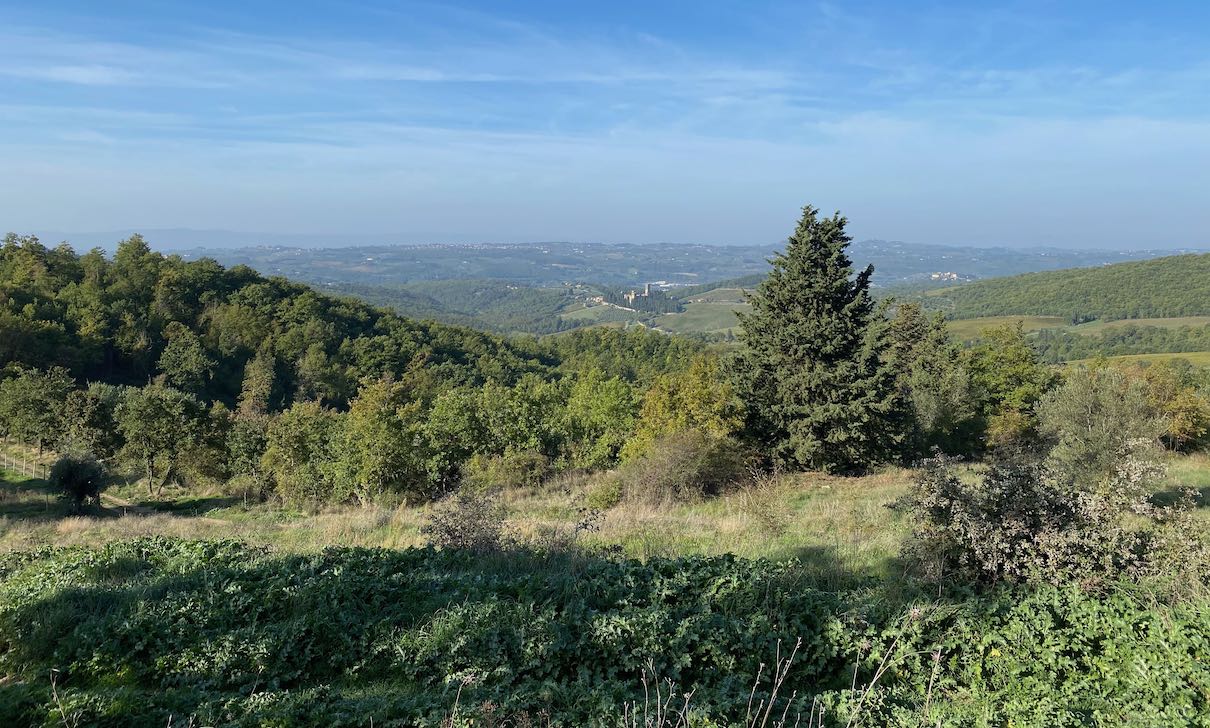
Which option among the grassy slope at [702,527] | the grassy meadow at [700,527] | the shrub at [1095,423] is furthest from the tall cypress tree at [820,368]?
the shrub at [1095,423]

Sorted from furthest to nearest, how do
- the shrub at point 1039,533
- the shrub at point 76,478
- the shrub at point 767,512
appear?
the shrub at point 76,478
the shrub at point 767,512
the shrub at point 1039,533

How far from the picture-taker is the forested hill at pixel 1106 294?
111 m

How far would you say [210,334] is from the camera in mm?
68250

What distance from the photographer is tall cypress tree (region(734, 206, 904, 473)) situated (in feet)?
57.9

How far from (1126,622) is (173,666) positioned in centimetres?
669

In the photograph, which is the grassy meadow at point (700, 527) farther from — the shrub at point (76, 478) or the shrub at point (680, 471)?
the shrub at point (76, 478)

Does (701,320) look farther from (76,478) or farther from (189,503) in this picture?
(76,478)

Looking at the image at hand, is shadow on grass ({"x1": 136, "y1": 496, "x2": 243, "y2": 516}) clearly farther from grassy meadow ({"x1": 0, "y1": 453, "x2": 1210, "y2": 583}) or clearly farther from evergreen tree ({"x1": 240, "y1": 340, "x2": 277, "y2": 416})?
evergreen tree ({"x1": 240, "y1": 340, "x2": 277, "y2": 416})

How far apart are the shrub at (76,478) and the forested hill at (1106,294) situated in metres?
→ 134

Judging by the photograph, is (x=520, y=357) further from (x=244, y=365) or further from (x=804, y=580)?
(x=804, y=580)

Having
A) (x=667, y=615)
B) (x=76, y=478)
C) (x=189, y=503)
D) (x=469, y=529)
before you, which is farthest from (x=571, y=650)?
(x=189, y=503)

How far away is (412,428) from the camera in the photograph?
78.5ft

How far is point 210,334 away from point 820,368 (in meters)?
71.4

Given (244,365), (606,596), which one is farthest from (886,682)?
(244,365)
